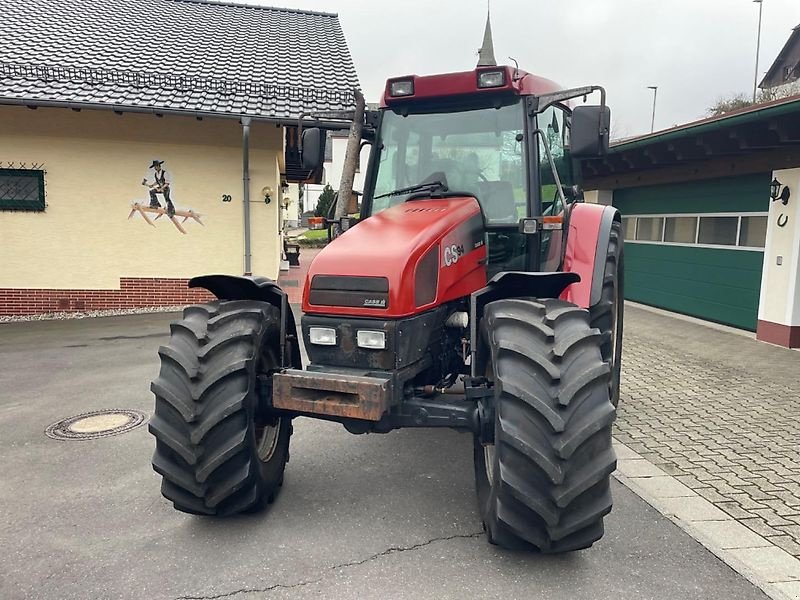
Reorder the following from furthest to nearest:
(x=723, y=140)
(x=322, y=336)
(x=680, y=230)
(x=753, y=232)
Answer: (x=680, y=230) < (x=753, y=232) < (x=723, y=140) < (x=322, y=336)

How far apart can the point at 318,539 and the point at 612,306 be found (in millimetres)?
2748

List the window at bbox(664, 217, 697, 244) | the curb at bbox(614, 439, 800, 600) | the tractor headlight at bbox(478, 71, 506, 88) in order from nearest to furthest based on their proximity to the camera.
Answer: the curb at bbox(614, 439, 800, 600) → the tractor headlight at bbox(478, 71, 506, 88) → the window at bbox(664, 217, 697, 244)

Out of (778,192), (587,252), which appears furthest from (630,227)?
(587,252)

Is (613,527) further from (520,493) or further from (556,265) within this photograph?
(556,265)

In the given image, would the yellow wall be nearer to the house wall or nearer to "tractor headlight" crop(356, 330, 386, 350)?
the house wall

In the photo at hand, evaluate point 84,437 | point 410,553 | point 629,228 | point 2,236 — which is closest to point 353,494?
point 410,553

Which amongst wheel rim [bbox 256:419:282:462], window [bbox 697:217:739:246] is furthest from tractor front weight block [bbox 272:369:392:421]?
window [bbox 697:217:739:246]

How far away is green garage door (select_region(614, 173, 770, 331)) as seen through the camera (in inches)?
361

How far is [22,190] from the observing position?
392 inches

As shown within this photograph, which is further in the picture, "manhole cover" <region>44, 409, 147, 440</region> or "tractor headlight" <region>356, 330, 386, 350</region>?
"manhole cover" <region>44, 409, 147, 440</region>

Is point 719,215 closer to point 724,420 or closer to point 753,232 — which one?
point 753,232

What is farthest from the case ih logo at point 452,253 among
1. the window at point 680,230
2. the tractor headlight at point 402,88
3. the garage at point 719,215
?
the window at point 680,230

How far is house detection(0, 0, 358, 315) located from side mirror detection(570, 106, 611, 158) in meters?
7.19

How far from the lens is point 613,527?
3424mm
